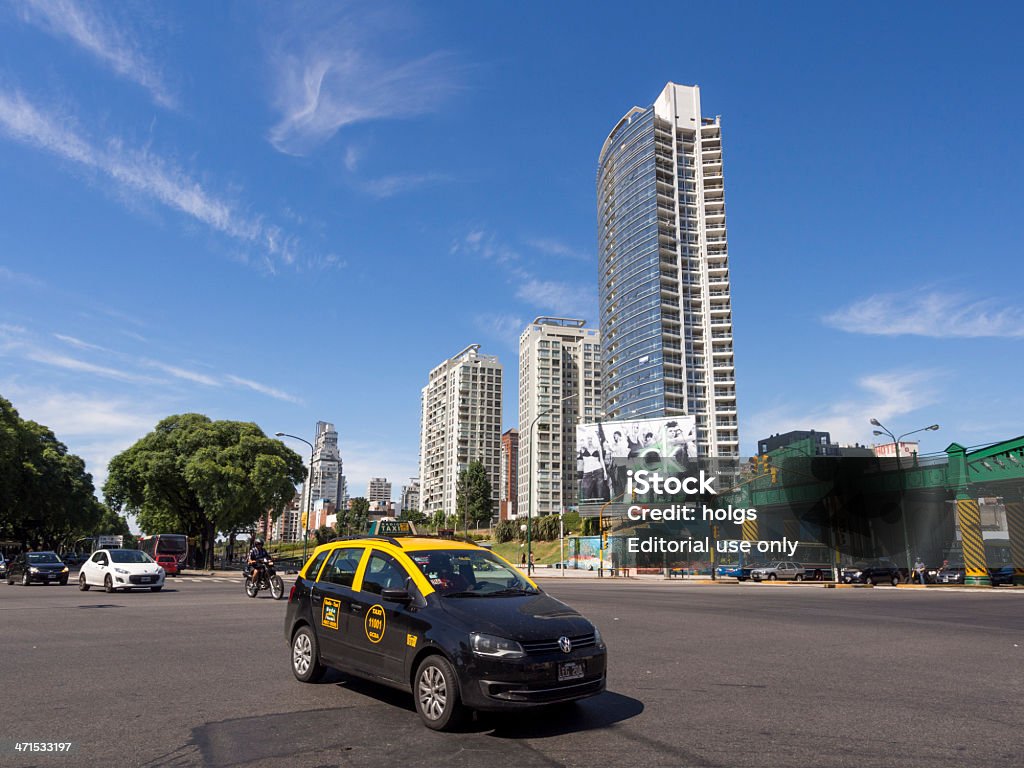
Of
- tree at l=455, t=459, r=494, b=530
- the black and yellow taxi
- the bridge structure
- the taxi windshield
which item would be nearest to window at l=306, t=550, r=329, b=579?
the black and yellow taxi

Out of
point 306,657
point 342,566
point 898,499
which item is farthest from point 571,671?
point 898,499

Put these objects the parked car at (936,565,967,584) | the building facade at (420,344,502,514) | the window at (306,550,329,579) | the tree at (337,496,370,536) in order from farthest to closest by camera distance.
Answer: the building facade at (420,344,502,514) < the tree at (337,496,370,536) < the parked car at (936,565,967,584) < the window at (306,550,329,579)

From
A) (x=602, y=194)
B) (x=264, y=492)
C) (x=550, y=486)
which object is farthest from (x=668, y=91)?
→ (x=264, y=492)

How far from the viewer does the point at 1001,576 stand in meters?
40.8

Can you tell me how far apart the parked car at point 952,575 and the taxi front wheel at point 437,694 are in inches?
1787

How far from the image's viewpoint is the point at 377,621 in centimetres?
702

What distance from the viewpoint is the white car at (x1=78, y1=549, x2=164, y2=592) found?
24.7 metres

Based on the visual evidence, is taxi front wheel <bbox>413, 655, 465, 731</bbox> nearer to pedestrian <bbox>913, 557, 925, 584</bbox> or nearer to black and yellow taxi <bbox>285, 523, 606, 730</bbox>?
black and yellow taxi <bbox>285, 523, 606, 730</bbox>

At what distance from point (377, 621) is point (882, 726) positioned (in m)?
4.72

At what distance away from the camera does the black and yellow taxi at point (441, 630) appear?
5.95 metres

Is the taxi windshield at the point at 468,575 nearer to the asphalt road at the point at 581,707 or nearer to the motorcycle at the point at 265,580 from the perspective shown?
the asphalt road at the point at 581,707

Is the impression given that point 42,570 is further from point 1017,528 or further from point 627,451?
point 1017,528

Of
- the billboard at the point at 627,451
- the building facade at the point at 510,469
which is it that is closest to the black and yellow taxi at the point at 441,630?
the billboard at the point at 627,451

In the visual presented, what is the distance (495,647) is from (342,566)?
2697 millimetres
